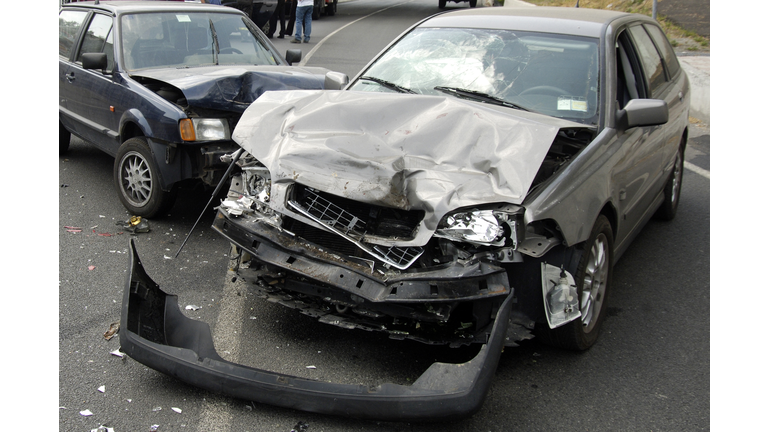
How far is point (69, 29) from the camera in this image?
689cm

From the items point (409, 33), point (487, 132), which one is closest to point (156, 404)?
point (487, 132)

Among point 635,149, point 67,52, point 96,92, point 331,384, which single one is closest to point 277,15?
point 67,52

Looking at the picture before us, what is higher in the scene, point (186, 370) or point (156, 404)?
point (186, 370)

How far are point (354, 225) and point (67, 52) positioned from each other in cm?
497

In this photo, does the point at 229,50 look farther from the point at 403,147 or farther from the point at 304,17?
the point at 304,17

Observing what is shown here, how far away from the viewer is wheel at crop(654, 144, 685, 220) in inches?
229

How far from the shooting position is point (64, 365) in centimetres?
Answer: 342

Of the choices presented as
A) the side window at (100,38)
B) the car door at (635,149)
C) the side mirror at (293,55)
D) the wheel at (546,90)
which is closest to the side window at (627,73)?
the car door at (635,149)

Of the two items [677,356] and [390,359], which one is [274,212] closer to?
[390,359]

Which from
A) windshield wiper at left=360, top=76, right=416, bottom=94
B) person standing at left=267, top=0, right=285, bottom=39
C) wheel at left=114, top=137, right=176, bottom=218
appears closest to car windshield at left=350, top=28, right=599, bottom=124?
windshield wiper at left=360, top=76, right=416, bottom=94

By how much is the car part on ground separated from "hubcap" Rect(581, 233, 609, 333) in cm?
2

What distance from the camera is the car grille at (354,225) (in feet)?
10.7

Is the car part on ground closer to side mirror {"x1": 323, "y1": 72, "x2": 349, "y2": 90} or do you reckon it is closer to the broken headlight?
the broken headlight

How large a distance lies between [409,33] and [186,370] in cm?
314
